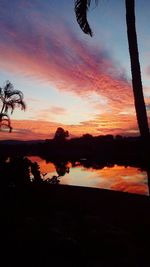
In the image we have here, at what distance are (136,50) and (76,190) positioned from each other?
5.27m

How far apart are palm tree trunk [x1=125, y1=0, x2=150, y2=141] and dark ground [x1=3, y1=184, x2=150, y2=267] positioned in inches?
95.3

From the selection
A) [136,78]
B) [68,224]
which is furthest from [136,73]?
[68,224]

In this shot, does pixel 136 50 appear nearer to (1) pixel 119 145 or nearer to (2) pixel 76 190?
(2) pixel 76 190

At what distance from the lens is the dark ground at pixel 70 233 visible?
6.25 meters

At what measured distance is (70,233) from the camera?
7.45 m

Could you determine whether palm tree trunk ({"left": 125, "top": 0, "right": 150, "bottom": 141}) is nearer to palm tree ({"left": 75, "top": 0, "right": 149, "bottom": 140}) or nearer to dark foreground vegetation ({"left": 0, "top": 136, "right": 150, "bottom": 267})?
palm tree ({"left": 75, "top": 0, "right": 149, "bottom": 140})

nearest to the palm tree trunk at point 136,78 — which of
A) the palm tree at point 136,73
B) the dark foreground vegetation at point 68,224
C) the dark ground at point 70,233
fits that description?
the palm tree at point 136,73

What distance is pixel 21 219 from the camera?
23.7ft

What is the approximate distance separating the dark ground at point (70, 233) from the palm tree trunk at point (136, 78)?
7.94 feet

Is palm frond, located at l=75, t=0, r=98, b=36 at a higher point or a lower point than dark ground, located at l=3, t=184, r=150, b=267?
higher

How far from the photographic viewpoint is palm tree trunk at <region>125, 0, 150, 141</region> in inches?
330

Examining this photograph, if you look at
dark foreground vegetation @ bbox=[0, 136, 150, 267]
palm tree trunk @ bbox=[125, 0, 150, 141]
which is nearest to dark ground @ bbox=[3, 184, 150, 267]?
dark foreground vegetation @ bbox=[0, 136, 150, 267]

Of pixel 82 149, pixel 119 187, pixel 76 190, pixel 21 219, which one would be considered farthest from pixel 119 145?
pixel 21 219

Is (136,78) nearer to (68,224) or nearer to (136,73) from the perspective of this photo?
(136,73)
